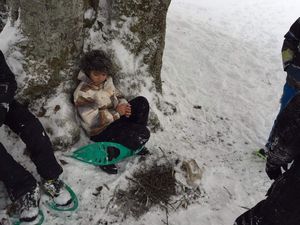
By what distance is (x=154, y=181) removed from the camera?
3771 millimetres

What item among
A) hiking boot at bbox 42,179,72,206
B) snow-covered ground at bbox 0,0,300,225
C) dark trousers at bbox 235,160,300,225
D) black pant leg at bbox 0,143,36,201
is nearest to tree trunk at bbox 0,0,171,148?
snow-covered ground at bbox 0,0,300,225

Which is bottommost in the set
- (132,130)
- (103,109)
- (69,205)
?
(69,205)

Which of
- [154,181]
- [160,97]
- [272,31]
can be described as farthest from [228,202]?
[272,31]

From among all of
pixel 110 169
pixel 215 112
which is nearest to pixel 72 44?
pixel 110 169

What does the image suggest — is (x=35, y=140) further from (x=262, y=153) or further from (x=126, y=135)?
(x=262, y=153)

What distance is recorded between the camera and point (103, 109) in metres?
3.85

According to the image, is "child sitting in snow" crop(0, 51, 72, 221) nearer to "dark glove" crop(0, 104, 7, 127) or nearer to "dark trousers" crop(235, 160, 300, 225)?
"dark glove" crop(0, 104, 7, 127)

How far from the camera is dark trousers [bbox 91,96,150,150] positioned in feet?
12.5

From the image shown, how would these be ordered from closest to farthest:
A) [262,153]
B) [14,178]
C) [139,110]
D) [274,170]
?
[274,170] → [14,178] → [139,110] → [262,153]

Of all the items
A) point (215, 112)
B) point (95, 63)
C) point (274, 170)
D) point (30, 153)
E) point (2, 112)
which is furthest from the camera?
point (215, 112)

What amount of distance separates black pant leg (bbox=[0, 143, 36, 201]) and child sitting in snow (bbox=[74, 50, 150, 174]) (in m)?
0.82

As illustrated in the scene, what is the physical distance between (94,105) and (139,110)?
470 mm

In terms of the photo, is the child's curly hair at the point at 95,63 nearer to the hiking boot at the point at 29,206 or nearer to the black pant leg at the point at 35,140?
the black pant leg at the point at 35,140

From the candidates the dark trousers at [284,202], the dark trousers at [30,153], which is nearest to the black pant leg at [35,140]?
the dark trousers at [30,153]
